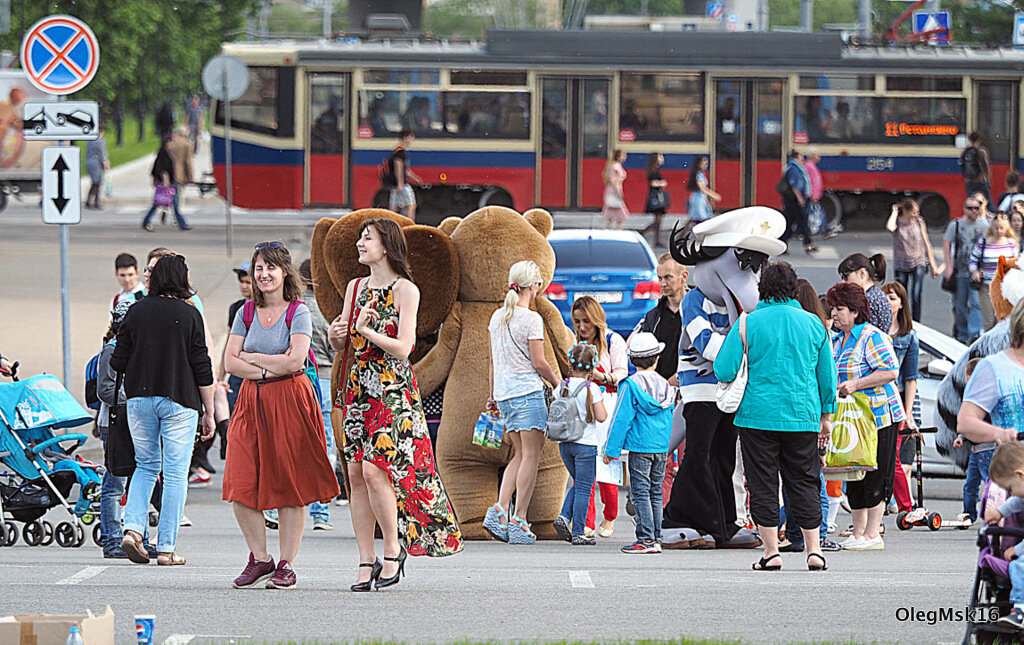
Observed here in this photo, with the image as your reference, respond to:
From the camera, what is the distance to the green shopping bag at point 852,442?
884 centimetres

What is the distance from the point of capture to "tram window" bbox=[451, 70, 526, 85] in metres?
26.1

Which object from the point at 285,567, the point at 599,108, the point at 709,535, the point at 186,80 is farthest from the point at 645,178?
the point at 186,80

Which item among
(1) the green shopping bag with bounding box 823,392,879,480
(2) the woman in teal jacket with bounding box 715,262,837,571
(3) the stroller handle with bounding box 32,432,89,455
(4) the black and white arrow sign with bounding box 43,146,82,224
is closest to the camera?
(2) the woman in teal jacket with bounding box 715,262,837,571

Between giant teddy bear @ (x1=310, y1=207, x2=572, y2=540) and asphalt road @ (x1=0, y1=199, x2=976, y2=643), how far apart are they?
1.25 feet

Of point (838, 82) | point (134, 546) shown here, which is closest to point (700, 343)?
A: point (134, 546)

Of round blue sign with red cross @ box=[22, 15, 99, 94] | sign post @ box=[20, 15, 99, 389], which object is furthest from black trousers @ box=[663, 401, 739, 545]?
round blue sign with red cross @ box=[22, 15, 99, 94]

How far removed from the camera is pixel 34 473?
9.27 m

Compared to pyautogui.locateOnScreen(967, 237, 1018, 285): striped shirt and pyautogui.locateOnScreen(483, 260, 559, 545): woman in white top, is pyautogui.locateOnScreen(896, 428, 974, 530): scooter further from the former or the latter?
pyautogui.locateOnScreen(967, 237, 1018, 285): striped shirt

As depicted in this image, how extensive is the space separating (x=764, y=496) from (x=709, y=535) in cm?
129

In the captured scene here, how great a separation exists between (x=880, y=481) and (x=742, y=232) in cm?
166

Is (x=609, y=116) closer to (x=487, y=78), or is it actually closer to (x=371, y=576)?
(x=487, y=78)

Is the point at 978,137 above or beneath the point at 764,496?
above

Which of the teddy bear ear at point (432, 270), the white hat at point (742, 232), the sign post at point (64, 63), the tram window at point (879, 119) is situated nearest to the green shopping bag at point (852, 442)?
the white hat at point (742, 232)

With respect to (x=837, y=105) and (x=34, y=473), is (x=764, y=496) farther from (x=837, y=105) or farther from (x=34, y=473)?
(x=837, y=105)
